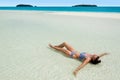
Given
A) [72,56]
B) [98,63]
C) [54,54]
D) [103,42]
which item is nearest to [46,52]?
[54,54]

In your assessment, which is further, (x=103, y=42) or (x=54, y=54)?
(x=103, y=42)

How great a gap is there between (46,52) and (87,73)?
1.80m

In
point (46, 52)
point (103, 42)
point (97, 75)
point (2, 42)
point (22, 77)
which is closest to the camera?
point (22, 77)

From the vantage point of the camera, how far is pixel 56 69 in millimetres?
4527

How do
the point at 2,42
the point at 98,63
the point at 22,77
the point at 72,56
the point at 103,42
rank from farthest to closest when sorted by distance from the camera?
the point at 103,42
the point at 2,42
the point at 72,56
the point at 98,63
the point at 22,77

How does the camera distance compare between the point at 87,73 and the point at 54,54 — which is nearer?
the point at 87,73

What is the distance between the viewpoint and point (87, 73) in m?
4.35

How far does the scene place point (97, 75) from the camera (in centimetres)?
426

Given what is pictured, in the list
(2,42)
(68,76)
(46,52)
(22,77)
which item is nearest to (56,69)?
(68,76)

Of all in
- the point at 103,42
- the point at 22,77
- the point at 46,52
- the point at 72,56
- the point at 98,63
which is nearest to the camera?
the point at 22,77

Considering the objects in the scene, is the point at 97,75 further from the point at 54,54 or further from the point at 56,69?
the point at 54,54

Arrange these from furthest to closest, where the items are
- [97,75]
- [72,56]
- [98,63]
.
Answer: [72,56]
[98,63]
[97,75]

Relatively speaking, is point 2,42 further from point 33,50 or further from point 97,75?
point 97,75

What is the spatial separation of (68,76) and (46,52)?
1768mm
